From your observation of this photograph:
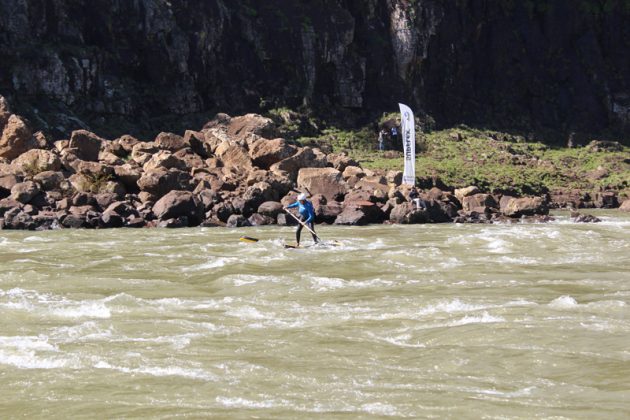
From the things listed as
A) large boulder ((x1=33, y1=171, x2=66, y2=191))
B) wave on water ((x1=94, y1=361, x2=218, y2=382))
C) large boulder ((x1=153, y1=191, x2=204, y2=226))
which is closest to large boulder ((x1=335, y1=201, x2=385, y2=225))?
large boulder ((x1=153, y1=191, x2=204, y2=226))

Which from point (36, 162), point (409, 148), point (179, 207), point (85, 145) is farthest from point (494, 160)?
point (36, 162)

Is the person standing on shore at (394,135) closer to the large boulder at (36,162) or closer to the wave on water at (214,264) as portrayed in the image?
the large boulder at (36,162)

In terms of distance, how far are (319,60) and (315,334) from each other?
51.7 meters

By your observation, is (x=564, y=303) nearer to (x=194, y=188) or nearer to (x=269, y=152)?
(x=194, y=188)

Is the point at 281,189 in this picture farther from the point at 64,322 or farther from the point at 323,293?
the point at 64,322

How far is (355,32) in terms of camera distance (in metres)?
63.6

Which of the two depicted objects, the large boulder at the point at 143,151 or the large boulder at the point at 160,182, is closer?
the large boulder at the point at 160,182

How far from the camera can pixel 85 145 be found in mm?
36406

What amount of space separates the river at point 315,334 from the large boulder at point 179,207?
8.91 meters

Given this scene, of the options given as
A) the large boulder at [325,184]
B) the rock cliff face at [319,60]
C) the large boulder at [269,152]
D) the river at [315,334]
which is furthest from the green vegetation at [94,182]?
the rock cliff face at [319,60]

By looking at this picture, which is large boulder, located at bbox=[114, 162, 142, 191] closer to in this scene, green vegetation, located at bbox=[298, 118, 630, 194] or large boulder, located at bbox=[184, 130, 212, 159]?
large boulder, located at bbox=[184, 130, 212, 159]

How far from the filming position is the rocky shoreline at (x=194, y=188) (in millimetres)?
29016

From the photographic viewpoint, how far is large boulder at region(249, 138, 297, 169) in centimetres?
3644

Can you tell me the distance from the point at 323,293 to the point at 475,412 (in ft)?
21.9
